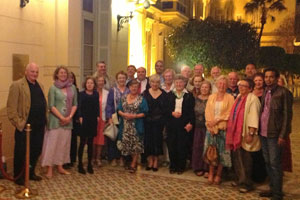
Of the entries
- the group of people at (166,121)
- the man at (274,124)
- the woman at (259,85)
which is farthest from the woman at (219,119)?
the man at (274,124)

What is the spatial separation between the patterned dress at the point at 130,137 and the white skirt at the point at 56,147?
3.04 ft

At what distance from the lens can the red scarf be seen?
5312 mm

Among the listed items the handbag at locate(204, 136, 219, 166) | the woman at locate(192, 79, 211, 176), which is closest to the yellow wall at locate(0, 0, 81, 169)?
the woman at locate(192, 79, 211, 176)

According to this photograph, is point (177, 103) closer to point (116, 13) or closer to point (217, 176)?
point (217, 176)

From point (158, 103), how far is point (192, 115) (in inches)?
23.7

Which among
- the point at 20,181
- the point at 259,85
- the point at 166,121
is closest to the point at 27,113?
the point at 20,181

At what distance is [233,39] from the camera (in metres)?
14.8

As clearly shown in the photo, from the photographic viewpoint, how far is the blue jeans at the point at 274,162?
16.1ft

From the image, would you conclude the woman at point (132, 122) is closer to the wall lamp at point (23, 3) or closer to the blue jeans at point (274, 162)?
the blue jeans at point (274, 162)

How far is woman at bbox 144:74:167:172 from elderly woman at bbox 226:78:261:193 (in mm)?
1257

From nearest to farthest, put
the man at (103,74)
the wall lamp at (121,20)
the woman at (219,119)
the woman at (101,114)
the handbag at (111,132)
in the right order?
the woman at (219,119) < the handbag at (111,132) < the woman at (101,114) < the man at (103,74) < the wall lamp at (121,20)

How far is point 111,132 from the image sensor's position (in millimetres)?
6375

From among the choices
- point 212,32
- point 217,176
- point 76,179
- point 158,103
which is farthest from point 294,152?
point 212,32

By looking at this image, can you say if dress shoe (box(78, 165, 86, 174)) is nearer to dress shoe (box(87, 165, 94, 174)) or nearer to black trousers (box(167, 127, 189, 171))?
dress shoe (box(87, 165, 94, 174))
